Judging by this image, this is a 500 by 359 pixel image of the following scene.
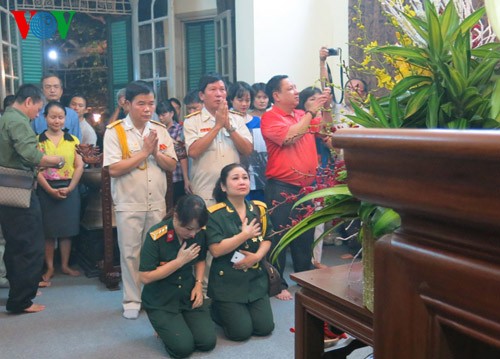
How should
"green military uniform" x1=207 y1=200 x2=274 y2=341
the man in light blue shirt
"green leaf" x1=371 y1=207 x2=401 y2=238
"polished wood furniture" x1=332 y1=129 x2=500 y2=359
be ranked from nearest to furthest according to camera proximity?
"polished wood furniture" x1=332 y1=129 x2=500 y2=359 < "green leaf" x1=371 y1=207 x2=401 y2=238 < "green military uniform" x1=207 y1=200 x2=274 y2=341 < the man in light blue shirt

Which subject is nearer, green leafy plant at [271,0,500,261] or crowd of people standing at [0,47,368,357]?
green leafy plant at [271,0,500,261]

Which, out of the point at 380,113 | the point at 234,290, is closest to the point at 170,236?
the point at 234,290

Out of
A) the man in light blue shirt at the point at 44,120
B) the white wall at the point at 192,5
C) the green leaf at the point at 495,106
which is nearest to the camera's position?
the green leaf at the point at 495,106

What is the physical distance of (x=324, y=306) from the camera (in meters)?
1.09

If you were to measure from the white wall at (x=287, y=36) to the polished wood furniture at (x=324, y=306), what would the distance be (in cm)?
361

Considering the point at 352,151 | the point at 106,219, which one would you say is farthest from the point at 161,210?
the point at 352,151

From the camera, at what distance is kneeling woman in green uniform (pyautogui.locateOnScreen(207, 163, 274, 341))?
276cm

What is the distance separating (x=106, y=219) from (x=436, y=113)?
9.46 ft

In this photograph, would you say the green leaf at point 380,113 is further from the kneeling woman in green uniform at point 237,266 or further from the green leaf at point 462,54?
the kneeling woman in green uniform at point 237,266

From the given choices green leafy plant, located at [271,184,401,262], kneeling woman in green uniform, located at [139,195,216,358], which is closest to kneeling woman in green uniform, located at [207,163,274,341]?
kneeling woman in green uniform, located at [139,195,216,358]

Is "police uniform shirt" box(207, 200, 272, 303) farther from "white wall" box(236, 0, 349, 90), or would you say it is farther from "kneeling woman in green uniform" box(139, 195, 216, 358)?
"white wall" box(236, 0, 349, 90)

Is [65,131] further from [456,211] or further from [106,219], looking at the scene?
[456,211]

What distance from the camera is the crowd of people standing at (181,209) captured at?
2.63 meters

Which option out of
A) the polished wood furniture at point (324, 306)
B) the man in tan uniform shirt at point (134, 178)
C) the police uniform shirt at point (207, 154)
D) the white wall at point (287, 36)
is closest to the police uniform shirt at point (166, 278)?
the man in tan uniform shirt at point (134, 178)
